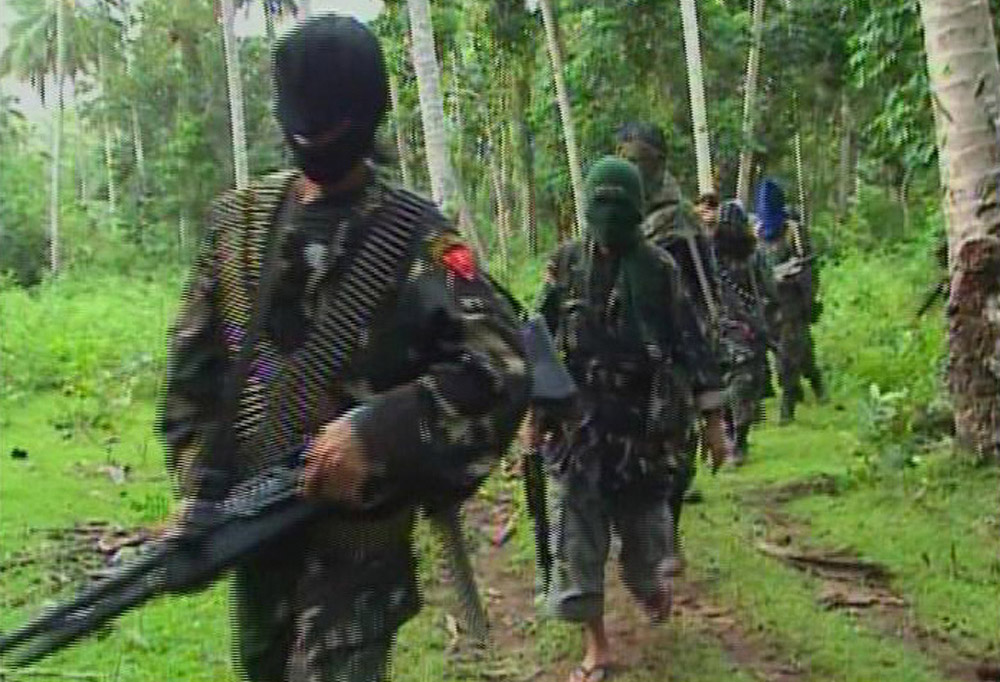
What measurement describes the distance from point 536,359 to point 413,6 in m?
8.14

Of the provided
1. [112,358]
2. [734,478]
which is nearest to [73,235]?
[112,358]

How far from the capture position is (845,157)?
29797 mm

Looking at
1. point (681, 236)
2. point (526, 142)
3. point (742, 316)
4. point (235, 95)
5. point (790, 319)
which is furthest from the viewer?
point (526, 142)

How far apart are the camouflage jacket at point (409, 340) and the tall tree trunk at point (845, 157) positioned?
25.5 metres

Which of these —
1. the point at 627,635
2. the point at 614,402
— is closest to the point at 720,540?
the point at 627,635

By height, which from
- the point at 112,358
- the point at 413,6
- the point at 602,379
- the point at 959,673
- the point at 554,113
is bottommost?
the point at 959,673

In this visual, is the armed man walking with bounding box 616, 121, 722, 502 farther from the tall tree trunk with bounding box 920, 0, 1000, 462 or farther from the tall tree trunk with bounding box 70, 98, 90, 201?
the tall tree trunk with bounding box 70, 98, 90, 201

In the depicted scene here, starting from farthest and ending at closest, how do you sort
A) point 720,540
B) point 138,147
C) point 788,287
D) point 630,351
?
point 138,147, point 788,287, point 720,540, point 630,351

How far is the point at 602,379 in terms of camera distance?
518cm

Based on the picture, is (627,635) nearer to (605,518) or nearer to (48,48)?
(605,518)

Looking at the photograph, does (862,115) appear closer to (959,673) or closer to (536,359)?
(959,673)

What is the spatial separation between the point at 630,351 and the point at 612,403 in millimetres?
200

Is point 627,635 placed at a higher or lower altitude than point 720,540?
lower

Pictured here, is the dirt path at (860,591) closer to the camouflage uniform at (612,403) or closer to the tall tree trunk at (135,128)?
the camouflage uniform at (612,403)
